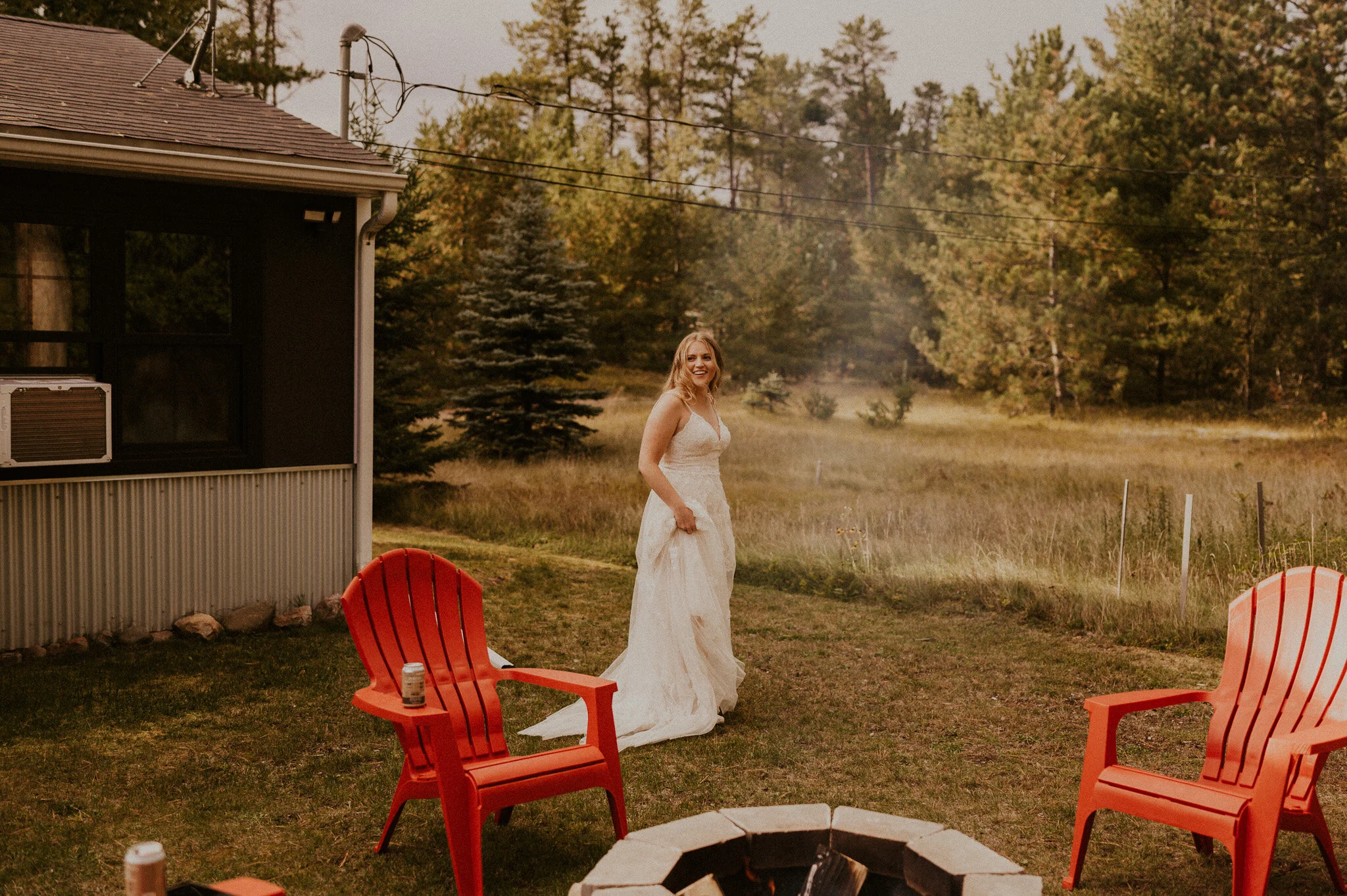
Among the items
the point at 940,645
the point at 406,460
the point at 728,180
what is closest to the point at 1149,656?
the point at 940,645

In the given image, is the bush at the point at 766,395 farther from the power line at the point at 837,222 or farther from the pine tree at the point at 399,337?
the pine tree at the point at 399,337

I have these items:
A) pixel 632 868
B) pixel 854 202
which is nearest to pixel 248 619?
pixel 632 868

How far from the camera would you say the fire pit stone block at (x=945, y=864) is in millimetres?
2551

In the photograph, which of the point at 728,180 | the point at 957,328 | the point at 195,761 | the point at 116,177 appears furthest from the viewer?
the point at 728,180

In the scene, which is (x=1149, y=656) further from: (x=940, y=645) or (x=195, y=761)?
(x=195, y=761)

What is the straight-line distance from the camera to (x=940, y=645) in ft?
22.7

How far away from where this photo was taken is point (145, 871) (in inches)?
74.4

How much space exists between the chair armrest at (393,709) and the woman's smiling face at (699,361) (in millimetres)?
2284

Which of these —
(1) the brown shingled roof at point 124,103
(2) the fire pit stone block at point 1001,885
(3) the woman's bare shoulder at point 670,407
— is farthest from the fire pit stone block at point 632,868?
(1) the brown shingled roof at point 124,103

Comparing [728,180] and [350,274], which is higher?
[728,180]

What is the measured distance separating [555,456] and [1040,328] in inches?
439

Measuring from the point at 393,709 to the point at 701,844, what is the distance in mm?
1141

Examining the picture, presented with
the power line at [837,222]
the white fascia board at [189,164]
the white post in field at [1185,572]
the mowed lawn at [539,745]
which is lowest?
the mowed lawn at [539,745]

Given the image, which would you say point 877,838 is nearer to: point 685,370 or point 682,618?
point 682,618
